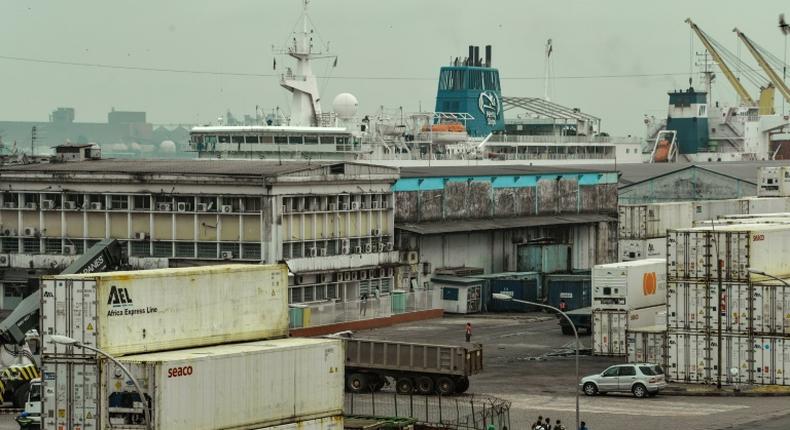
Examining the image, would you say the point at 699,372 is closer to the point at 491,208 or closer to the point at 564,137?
the point at 491,208

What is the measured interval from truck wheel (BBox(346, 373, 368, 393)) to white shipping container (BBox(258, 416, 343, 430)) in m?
14.1

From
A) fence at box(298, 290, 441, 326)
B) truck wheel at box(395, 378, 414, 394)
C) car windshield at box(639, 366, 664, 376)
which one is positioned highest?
fence at box(298, 290, 441, 326)

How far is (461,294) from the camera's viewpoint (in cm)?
7844

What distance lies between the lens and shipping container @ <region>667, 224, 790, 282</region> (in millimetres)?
53500

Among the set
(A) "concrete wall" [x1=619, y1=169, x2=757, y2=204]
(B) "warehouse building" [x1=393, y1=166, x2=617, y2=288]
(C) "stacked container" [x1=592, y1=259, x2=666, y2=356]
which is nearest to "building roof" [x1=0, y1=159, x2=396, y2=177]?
(B) "warehouse building" [x1=393, y1=166, x2=617, y2=288]

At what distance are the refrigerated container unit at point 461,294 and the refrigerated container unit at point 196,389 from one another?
40802 millimetres

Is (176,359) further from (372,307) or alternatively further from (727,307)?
(372,307)

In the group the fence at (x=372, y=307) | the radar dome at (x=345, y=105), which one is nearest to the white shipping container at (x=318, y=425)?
the fence at (x=372, y=307)

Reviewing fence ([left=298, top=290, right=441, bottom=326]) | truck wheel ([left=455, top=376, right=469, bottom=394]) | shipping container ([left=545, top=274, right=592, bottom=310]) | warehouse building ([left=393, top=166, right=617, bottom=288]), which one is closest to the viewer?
truck wheel ([left=455, top=376, right=469, bottom=394])

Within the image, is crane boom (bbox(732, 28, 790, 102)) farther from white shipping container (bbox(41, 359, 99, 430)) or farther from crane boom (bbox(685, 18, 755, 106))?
white shipping container (bbox(41, 359, 99, 430))

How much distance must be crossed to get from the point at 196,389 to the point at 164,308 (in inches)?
97.6

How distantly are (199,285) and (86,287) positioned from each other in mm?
3656

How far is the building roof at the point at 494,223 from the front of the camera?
79.9 metres

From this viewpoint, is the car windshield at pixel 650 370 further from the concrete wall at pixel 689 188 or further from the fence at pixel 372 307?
the concrete wall at pixel 689 188
